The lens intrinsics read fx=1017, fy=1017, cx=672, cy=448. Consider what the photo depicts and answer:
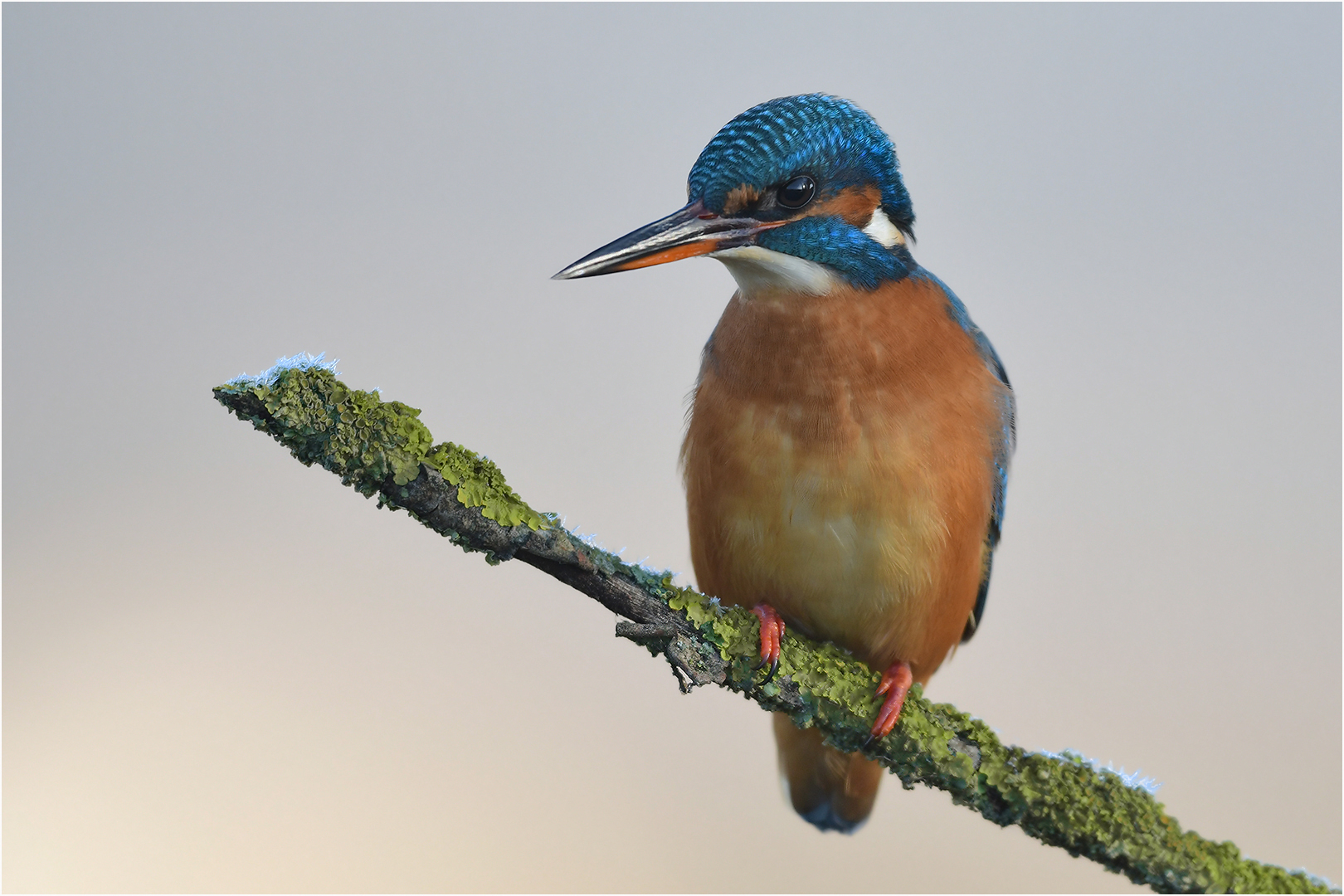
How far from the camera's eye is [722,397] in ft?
5.35

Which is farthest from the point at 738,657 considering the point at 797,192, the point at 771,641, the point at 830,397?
the point at 797,192

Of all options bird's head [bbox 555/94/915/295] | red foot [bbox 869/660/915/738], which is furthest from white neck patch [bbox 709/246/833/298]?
red foot [bbox 869/660/915/738]

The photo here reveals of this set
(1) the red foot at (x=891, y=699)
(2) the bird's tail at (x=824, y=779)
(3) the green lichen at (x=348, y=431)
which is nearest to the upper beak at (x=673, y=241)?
(3) the green lichen at (x=348, y=431)

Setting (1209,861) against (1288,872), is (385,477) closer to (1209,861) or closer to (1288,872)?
(1209,861)

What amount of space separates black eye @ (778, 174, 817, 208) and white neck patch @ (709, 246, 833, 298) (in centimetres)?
7

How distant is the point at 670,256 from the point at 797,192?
0.22m

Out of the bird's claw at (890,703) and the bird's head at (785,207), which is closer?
the bird's head at (785,207)

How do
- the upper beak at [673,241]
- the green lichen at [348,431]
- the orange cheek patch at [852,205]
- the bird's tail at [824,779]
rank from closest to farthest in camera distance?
the green lichen at [348,431] < the upper beak at [673,241] < the orange cheek patch at [852,205] < the bird's tail at [824,779]

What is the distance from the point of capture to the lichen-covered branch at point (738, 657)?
1.21 metres

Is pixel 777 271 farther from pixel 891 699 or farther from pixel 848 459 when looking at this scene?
Answer: pixel 891 699

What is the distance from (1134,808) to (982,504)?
513 mm

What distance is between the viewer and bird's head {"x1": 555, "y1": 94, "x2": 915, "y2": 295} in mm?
1438

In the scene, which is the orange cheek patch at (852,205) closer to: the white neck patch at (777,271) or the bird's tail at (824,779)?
the white neck patch at (777,271)

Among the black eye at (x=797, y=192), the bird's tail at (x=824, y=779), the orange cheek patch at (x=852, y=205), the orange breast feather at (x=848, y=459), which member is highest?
the orange cheek patch at (x=852, y=205)
